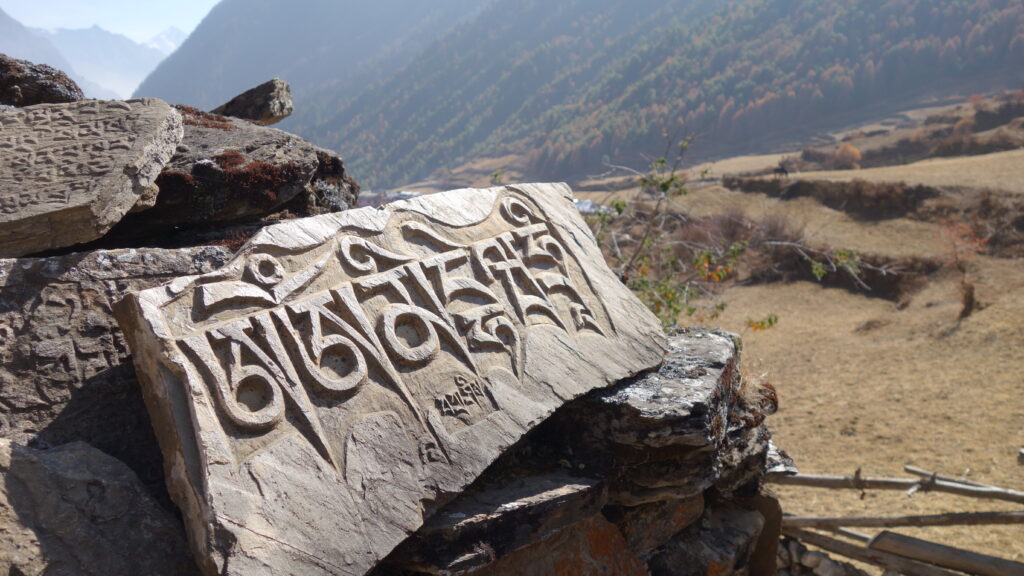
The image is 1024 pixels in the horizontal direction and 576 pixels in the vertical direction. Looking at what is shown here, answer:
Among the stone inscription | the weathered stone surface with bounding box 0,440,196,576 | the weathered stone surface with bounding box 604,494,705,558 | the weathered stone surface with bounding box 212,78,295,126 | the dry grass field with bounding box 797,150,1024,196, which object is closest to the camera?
the weathered stone surface with bounding box 0,440,196,576

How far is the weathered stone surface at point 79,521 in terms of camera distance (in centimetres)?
189

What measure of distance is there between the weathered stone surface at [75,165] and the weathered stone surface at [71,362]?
143 mm

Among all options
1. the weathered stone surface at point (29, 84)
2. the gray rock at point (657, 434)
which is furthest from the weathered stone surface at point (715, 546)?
the weathered stone surface at point (29, 84)

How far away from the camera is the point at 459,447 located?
240cm

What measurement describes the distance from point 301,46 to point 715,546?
86552mm

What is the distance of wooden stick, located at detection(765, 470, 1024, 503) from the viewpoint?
472 centimetres

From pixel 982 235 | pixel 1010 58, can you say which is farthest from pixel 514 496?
pixel 1010 58

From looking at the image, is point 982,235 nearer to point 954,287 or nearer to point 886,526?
point 954,287

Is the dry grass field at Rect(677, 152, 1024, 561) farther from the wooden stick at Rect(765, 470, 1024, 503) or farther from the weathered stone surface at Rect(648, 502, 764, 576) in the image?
the weathered stone surface at Rect(648, 502, 764, 576)

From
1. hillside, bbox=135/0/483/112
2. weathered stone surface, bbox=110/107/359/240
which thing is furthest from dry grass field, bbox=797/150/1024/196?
hillside, bbox=135/0/483/112

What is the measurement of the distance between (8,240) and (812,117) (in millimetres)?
40175

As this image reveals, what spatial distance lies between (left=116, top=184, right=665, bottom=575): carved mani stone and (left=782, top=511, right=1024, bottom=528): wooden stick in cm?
236

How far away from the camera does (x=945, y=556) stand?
4086mm

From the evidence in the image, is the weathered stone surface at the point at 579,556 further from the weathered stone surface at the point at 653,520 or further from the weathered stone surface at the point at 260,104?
the weathered stone surface at the point at 260,104
